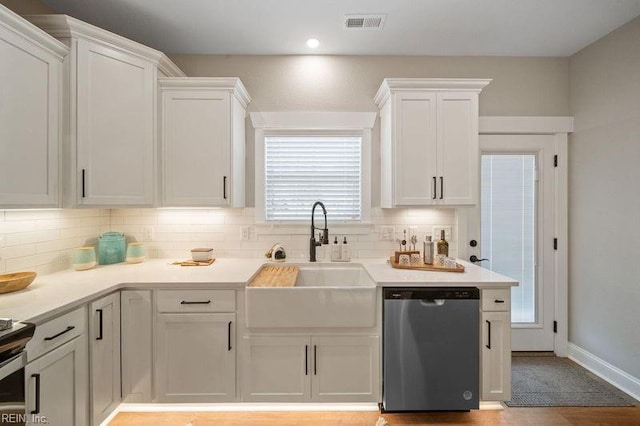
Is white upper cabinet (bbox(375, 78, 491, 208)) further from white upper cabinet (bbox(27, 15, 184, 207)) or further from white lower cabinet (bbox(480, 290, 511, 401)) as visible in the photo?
white upper cabinet (bbox(27, 15, 184, 207))

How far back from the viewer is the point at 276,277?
2.25m

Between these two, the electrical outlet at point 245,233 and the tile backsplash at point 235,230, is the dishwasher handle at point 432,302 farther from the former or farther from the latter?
the electrical outlet at point 245,233

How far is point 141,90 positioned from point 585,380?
4117mm

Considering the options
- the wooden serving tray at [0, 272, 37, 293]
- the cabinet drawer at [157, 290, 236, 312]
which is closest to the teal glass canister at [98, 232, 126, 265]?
the wooden serving tray at [0, 272, 37, 293]

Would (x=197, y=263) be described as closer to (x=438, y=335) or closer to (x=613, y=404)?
(x=438, y=335)

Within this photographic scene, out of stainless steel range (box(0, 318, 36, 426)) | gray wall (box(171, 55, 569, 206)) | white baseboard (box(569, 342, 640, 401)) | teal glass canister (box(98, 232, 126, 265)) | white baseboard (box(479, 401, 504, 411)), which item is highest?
gray wall (box(171, 55, 569, 206))

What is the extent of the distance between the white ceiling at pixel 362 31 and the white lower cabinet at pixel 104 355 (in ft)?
6.63

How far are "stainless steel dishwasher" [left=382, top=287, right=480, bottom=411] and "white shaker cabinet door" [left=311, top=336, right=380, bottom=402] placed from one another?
15 centimetres

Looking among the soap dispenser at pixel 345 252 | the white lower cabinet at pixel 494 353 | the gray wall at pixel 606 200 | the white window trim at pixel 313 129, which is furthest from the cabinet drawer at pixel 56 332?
the gray wall at pixel 606 200

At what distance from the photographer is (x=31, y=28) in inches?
65.1

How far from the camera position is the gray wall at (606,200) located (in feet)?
7.63

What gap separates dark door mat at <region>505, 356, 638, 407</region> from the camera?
2254 mm

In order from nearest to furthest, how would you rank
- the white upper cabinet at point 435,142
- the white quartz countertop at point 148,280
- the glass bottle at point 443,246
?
the white quartz countertop at point 148,280, the white upper cabinet at point 435,142, the glass bottle at point 443,246
